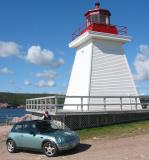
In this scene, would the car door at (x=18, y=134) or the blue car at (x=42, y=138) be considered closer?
the blue car at (x=42, y=138)

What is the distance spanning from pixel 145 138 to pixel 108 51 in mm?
10199

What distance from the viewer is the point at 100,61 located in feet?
77.7

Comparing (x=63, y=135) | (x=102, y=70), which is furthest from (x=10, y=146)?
(x=102, y=70)

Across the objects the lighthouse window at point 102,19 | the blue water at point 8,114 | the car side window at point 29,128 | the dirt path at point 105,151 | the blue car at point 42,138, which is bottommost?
the dirt path at point 105,151

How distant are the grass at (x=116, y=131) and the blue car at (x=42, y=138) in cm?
315

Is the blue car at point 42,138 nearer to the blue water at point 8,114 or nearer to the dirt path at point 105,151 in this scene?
the dirt path at point 105,151

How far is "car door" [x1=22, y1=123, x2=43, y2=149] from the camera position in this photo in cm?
1368

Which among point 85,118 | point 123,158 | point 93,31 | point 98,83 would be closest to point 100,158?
point 123,158

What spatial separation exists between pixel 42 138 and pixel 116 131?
5.89 metres

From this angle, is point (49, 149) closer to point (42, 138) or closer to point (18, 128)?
point (42, 138)

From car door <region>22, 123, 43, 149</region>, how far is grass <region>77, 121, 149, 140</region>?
3.56m

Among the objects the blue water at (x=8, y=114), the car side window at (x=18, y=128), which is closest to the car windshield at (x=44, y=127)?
the car side window at (x=18, y=128)

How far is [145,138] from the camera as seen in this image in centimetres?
1564

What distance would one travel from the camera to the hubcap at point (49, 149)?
13258 millimetres
